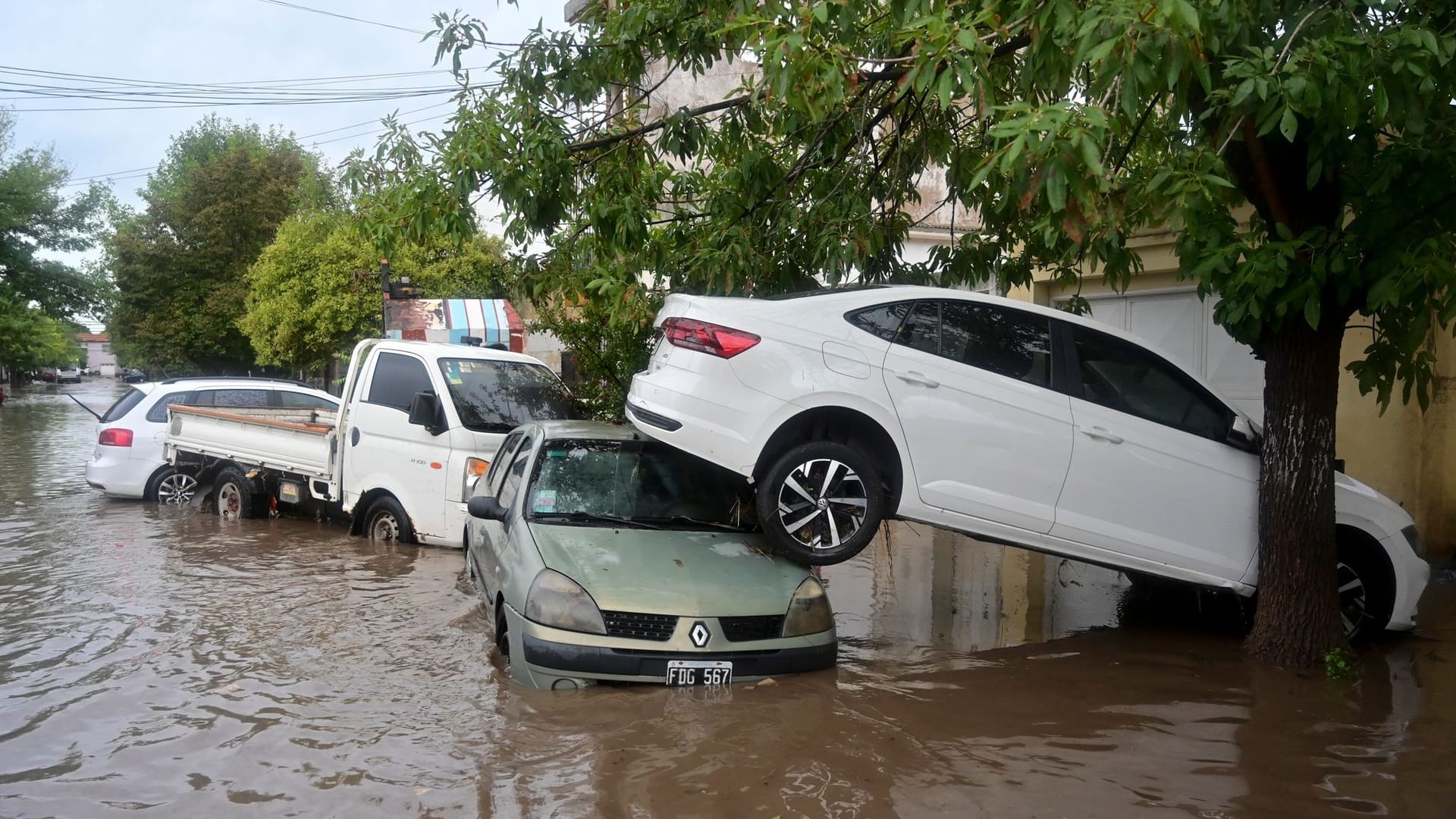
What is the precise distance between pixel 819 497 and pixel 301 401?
11526 millimetres

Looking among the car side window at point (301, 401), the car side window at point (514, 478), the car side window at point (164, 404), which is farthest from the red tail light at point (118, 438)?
the car side window at point (514, 478)

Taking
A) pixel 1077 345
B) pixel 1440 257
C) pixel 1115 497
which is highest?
pixel 1440 257

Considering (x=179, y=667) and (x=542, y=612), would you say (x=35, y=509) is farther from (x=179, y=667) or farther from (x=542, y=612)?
(x=542, y=612)

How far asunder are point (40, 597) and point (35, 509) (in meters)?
6.04

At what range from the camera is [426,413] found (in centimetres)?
993

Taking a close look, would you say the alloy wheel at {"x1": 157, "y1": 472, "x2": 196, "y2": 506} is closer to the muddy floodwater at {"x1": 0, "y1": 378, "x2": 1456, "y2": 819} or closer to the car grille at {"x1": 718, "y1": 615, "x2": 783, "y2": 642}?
the muddy floodwater at {"x1": 0, "y1": 378, "x2": 1456, "y2": 819}

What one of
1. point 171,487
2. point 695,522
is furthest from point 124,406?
point 695,522

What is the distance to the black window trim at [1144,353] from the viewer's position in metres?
6.51

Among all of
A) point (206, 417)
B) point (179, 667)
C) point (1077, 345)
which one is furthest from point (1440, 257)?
point (206, 417)

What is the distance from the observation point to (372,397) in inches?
420

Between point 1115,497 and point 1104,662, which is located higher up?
point 1115,497

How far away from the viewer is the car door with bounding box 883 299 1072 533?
618 cm

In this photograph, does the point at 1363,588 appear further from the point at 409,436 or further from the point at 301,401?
the point at 301,401

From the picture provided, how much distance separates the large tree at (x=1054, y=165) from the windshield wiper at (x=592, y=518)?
2.02 meters
